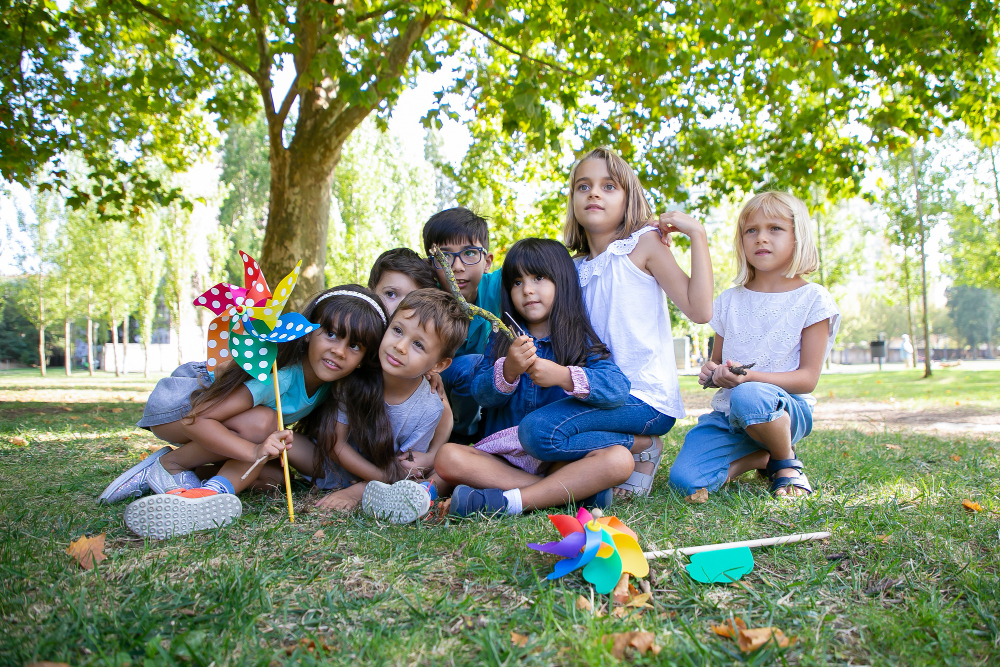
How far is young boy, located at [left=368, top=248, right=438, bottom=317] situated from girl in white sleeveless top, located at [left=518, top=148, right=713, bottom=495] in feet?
2.65

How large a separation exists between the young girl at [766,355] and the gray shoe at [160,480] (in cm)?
215

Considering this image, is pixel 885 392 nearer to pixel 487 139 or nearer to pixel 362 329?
pixel 487 139

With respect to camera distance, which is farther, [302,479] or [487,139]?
[487,139]

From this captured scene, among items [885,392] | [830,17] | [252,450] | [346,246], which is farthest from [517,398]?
[346,246]

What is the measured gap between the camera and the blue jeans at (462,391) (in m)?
3.13

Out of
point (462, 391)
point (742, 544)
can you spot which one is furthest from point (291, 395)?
point (742, 544)

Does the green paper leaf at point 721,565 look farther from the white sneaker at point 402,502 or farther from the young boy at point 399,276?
the young boy at point 399,276

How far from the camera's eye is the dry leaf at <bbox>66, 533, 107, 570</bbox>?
1878 millimetres

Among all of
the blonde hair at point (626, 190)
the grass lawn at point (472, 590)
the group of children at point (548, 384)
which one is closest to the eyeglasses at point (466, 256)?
the group of children at point (548, 384)

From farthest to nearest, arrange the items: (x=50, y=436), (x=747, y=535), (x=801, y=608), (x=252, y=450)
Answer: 1. (x=50, y=436)
2. (x=252, y=450)
3. (x=747, y=535)
4. (x=801, y=608)

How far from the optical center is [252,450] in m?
2.66

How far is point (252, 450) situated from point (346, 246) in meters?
19.8

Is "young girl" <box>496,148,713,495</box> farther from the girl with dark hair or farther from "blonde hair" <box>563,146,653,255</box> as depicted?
the girl with dark hair

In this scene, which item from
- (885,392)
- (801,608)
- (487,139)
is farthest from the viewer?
(885,392)
